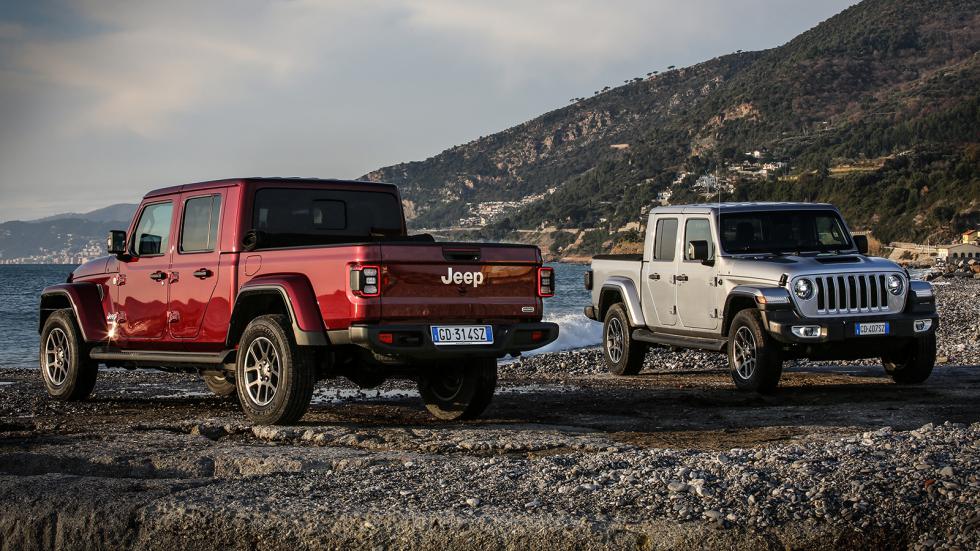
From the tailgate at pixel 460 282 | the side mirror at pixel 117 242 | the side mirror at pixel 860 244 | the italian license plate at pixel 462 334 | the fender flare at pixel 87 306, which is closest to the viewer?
the tailgate at pixel 460 282

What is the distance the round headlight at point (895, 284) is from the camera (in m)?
11.8

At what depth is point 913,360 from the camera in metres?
12.2

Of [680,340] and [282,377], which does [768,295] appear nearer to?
[680,340]

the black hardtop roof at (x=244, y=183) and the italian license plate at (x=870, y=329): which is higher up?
the black hardtop roof at (x=244, y=183)

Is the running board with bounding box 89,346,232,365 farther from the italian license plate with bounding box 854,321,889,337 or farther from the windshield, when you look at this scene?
the italian license plate with bounding box 854,321,889,337

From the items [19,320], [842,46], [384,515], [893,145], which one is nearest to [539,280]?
[384,515]

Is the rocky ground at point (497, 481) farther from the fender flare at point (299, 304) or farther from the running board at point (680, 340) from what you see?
the running board at point (680, 340)

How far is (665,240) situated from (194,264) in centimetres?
623

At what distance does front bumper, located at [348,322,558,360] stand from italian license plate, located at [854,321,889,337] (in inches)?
156

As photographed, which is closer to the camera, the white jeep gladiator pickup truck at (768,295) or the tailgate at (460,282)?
the tailgate at (460,282)

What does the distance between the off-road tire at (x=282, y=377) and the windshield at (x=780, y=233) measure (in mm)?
5791

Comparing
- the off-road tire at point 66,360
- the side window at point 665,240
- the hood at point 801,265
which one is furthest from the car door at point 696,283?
the off-road tire at point 66,360

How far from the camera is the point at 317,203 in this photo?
9891 mm

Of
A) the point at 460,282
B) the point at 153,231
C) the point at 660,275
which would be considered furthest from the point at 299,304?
the point at 660,275
